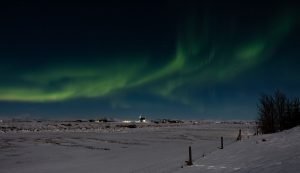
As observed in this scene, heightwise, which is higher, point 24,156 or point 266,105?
point 266,105

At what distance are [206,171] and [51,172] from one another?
10773 mm

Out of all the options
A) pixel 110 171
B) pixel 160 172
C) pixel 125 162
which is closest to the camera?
pixel 160 172

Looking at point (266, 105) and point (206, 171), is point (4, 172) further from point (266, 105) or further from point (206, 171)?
point (266, 105)

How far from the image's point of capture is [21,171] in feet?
69.6

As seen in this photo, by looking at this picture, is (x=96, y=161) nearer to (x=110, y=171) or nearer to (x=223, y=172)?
(x=110, y=171)

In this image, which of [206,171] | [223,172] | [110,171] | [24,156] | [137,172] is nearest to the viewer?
[223,172]

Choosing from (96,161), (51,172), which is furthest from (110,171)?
(96,161)

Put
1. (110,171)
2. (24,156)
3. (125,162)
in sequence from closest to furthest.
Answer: (110,171) < (125,162) < (24,156)

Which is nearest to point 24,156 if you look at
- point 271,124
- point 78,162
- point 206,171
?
point 78,162

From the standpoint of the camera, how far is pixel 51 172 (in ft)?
67.9

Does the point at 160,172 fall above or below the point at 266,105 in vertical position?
below

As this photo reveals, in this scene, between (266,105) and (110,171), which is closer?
(110,171)

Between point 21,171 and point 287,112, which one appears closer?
point 21,171

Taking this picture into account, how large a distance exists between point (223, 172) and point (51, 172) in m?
12.0
